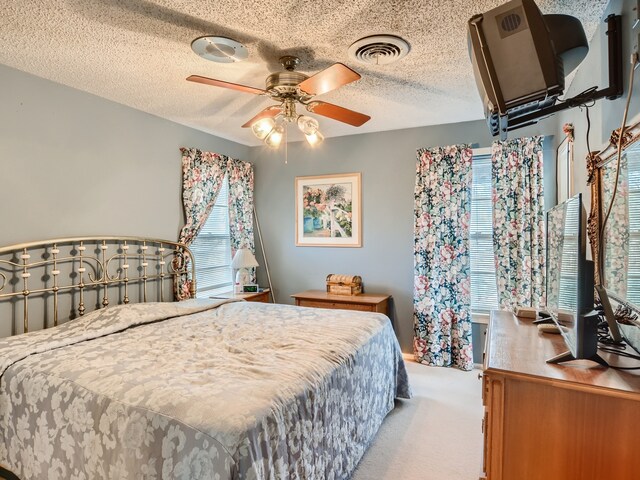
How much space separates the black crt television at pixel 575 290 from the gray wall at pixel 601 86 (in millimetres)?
461

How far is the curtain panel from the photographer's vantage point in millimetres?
3908

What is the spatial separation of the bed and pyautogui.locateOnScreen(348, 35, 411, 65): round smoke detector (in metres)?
1.77

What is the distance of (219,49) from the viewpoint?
2.21 meters

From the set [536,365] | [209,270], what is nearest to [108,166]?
[209,270]

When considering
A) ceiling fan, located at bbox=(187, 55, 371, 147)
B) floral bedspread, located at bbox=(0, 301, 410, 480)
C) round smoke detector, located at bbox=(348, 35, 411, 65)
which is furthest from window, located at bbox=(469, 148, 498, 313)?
round smoke detector, located at bbox=(348, 35, 411, 65)

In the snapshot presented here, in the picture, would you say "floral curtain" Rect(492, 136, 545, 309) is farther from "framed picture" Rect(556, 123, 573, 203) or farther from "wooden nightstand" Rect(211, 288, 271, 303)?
"wooden nightstand" Rect(211, 288, 271, 303)

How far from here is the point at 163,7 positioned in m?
1.88

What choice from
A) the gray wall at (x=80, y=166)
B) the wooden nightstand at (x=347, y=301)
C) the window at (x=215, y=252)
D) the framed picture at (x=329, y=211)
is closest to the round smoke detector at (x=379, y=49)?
Answer: the framed picture at (x=329, y=211)

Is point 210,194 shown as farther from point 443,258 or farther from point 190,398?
point 190,398

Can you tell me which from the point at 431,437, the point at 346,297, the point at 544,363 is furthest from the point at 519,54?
the point at 346,297

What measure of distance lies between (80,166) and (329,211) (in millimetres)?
2580

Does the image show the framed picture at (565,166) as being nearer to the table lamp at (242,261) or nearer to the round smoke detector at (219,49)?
the round smoke detector at (219,49)

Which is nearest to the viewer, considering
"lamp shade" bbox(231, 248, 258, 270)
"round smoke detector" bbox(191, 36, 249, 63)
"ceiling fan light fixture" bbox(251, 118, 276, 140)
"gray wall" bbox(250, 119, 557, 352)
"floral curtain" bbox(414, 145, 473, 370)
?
"round smoke detector" bbox(191, 36, 249, 63)

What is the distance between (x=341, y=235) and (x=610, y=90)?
10.2 feet
